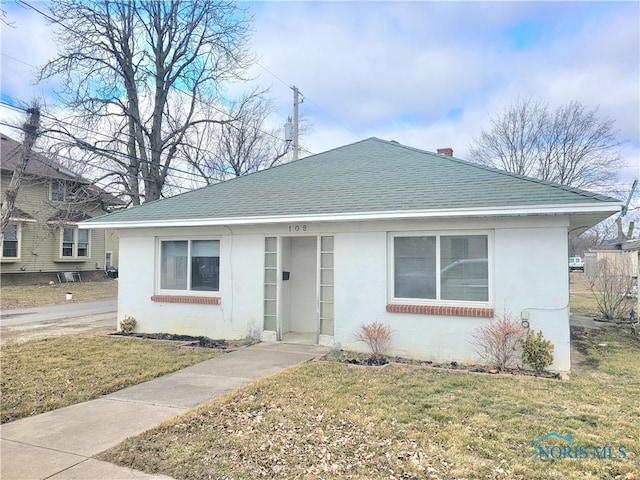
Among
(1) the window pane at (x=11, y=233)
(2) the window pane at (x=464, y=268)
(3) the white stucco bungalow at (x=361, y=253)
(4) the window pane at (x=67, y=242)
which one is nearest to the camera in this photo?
(3) the white stucco bungalow at (x=361, y=253)

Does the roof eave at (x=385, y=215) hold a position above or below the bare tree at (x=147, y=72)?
below

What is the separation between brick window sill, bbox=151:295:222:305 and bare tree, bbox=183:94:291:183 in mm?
16498

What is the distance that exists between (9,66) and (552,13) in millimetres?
14890

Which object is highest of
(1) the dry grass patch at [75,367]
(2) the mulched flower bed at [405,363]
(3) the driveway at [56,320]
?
(2) the mulched flower bed at [405,363]

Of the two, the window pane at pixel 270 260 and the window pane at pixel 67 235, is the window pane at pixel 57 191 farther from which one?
the window pane at pixel 270 260

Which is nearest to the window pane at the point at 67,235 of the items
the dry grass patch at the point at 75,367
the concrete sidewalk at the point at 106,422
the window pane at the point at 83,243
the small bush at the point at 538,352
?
the window pane at the point at 83,243

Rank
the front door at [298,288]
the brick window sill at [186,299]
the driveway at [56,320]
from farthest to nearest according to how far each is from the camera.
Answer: the driveway at [56,320] < the brick window sill at [186,299] < the front door at [298,288]

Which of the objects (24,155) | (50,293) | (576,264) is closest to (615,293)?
(24,155)

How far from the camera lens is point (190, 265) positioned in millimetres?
9844

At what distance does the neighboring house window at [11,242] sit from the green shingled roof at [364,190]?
16476 millimetres

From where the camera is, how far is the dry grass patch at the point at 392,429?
135 inches

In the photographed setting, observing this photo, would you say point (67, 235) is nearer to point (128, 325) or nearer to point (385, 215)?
point (128, 325)

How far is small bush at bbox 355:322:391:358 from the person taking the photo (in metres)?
7.62

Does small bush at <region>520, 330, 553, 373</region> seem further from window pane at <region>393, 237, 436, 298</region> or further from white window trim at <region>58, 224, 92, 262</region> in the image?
white window trim at <region>58, 224, 92, 262</region>
